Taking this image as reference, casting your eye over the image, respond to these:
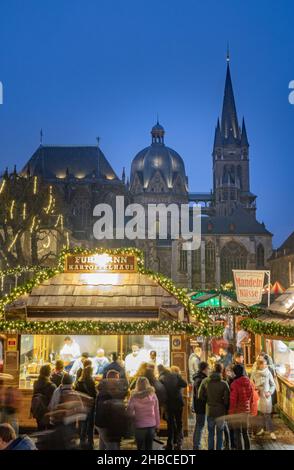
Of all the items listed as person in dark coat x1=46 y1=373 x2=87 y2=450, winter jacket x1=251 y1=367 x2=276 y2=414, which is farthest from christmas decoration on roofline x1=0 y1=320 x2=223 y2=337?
person in dark coat x1=46 y1=373 x2=87 y2=450

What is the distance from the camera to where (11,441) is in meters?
4.51

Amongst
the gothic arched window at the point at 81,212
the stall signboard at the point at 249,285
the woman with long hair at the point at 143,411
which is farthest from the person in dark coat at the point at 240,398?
the gothic arched window at the point at 81,212

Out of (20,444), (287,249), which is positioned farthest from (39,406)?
(287,249)

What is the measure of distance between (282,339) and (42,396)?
5.04 m

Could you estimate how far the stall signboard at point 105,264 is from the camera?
11.2 meters

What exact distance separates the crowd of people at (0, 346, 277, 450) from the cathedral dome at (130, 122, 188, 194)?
71911mm

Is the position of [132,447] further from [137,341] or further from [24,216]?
[24,216]

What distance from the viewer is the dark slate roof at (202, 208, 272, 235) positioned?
65188 millimetres

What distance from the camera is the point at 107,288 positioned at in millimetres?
10805

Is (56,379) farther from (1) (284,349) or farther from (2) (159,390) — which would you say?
(1) (284,349)

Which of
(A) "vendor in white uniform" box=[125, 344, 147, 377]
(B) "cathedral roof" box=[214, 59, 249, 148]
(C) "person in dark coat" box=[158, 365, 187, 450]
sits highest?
(B) "cathedral roof" box=[214, 59, 249, 148]

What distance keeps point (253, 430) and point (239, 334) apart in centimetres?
623

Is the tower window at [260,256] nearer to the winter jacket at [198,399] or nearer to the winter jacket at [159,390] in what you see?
the winter jacket at [198,399]

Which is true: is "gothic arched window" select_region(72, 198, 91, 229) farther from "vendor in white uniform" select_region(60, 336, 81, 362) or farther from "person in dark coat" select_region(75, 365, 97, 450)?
"person in dark coat" select_region(75, 365, 97, 450)
